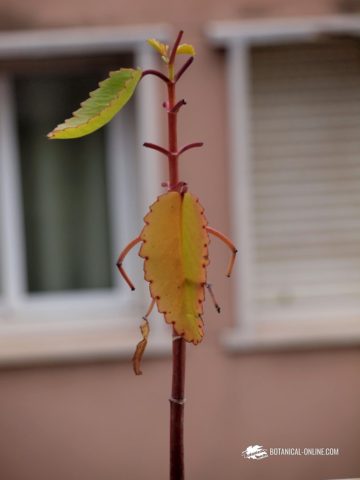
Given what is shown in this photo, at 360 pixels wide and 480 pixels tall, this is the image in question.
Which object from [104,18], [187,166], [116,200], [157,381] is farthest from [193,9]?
[157,381]

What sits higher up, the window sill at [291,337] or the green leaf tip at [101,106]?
the green leaf tip at [101,106]

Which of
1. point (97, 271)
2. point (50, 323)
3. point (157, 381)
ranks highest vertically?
point (97, 271)

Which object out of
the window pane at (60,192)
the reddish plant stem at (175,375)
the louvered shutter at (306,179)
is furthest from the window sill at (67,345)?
the reddish plant stem at (175,375)

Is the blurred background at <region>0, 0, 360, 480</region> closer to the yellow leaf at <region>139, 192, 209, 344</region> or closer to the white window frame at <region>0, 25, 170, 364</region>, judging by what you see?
the white window frame at <region>0, 25, 170, 364</region>

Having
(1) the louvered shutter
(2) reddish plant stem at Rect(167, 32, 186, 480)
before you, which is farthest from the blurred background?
(2) reddish plant stem at Rect(167, 32, 186, 480)

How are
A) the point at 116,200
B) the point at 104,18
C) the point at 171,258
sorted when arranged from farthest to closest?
the point at 116,200 → the point at 104,18 → the point at 171,258

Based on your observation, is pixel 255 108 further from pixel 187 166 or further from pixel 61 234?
pixel 61 234

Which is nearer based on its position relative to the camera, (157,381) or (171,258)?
(171,258)

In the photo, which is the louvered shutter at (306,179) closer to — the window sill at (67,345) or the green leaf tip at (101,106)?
the window sill at (67,345)
